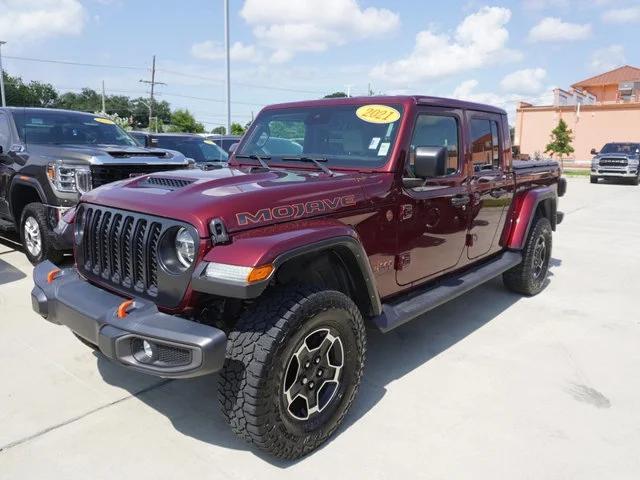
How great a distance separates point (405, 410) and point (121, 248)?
1862 millimetres

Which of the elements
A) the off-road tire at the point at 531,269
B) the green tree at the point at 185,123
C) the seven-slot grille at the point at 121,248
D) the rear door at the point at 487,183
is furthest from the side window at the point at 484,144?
the green tree at the point at 185,123

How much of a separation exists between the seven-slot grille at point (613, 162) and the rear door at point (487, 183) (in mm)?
18748

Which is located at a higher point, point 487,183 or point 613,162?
point 613,162

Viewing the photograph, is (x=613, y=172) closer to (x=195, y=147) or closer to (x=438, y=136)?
(x=195, y=147)

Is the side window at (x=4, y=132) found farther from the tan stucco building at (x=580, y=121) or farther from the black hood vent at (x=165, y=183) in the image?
the tan stucco building at (x=580, y=121)

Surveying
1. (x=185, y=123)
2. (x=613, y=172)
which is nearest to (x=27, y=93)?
(x=185, y=123)

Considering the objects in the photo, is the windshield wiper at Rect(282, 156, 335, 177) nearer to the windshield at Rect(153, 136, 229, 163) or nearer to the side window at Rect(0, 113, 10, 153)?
the side window at Rect(0, 113, 10, 153)

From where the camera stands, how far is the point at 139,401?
3.08 metres

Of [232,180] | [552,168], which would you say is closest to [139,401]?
[232,180]

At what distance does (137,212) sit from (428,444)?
1.95m

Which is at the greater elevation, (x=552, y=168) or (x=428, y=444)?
(x=552, y=168)

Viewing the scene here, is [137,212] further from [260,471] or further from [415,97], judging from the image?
[415,97]

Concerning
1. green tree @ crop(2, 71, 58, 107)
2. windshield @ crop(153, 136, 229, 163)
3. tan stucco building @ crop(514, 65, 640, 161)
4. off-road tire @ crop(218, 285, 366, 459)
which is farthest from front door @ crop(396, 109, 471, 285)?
green tree @ crop(2, 71, 58, 107)

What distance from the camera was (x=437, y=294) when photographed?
363 centimetres
